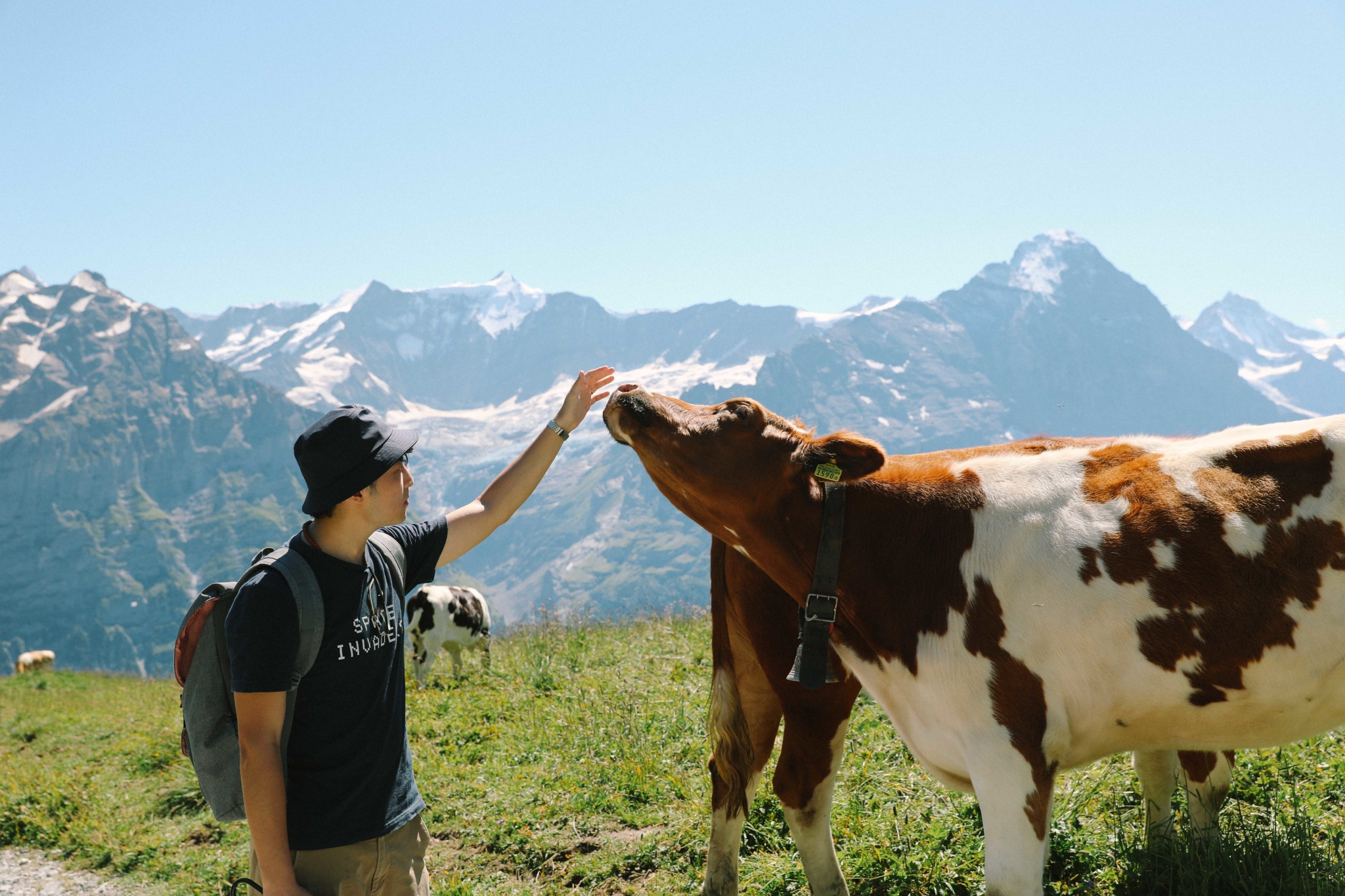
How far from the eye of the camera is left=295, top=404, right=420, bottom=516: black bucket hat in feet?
9.43

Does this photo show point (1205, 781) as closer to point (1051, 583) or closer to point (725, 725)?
point (1051, 583)

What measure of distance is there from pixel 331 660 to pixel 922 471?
2508 millimetres

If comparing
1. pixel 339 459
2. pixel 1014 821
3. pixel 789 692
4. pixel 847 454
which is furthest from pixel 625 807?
pixel 339 459

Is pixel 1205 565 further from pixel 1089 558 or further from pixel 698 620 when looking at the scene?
pixel 698 620

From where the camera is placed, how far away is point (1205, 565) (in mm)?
3258

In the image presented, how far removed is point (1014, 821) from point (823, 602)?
105 cm

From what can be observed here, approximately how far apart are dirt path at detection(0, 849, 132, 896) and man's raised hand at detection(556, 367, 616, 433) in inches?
235

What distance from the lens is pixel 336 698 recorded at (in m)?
2.97

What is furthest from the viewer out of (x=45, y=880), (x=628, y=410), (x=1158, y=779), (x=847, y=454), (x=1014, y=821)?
(x=45, y=880)

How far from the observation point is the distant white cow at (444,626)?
12.8 meters

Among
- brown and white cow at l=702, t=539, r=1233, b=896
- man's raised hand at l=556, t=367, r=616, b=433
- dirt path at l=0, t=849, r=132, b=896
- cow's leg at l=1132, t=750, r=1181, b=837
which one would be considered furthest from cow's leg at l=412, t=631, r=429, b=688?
cow's leg at l=1132, t=750, r=1181, b=837

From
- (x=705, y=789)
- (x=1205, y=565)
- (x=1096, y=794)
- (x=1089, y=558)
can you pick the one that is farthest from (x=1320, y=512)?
(x=705, y=789)

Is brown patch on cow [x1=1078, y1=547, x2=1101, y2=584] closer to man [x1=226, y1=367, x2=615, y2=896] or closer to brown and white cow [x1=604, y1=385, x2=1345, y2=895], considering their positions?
brown and white cow [x1=604, y1=385, x2=1345, y2=895]

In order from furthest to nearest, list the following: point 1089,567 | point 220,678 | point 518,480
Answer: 1. point 518,480
2. point 1089,567
3. point 220,678
